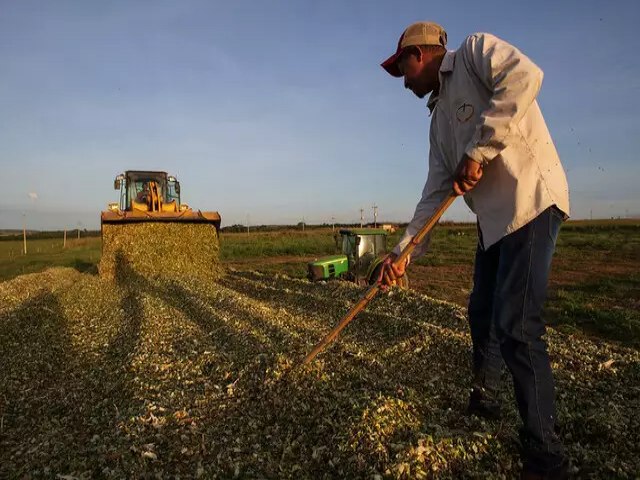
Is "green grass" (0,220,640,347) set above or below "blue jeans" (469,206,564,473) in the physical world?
below

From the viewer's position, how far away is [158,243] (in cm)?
1633

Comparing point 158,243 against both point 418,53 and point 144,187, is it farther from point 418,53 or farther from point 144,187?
point 418,53

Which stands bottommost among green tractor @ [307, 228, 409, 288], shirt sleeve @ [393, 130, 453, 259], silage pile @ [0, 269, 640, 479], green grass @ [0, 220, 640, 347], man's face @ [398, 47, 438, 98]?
green grass @ [0, 220, 640, 347]

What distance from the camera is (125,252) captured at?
15875 mm

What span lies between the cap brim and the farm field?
2.25 meters

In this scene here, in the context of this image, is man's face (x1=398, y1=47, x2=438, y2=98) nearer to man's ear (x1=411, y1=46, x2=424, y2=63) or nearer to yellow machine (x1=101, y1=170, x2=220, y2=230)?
man's ear (x1=411, y1=46, x2=424, y2=63)

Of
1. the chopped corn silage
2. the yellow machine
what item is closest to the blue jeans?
the chopped corn silage

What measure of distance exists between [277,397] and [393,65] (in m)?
2.62

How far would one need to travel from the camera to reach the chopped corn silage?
51.5ft

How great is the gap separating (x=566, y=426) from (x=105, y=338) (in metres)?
6.13

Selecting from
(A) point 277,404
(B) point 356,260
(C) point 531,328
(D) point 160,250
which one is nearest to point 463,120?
(C) point 531,328

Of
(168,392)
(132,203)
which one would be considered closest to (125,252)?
(132,203)

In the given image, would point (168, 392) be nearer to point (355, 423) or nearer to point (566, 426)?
point (355, 423)

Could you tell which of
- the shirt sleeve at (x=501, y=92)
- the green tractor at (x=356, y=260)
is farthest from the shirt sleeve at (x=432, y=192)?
the green tractor at (x=356, y=260)
